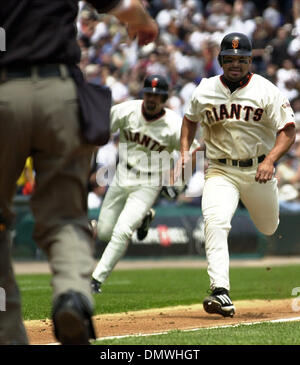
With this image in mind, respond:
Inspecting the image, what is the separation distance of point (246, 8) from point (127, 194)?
13502 mm

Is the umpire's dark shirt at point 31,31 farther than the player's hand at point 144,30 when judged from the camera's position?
No

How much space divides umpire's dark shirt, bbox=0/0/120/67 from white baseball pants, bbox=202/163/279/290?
4054 millimetres

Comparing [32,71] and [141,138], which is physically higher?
[32,71]

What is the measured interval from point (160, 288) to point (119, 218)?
1.63 m

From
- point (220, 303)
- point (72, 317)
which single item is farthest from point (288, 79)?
point (72, 317)

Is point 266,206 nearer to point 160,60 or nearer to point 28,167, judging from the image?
point 28,167

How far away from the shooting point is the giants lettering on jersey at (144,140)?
11273 millimetres

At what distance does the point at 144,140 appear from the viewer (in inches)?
444

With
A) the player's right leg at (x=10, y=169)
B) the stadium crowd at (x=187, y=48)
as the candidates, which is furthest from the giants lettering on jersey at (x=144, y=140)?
the stadium crowd at (x=187, y=48)

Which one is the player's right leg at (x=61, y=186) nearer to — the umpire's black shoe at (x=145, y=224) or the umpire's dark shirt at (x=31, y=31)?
the umpire's dark shirt at (x=31, y=31)

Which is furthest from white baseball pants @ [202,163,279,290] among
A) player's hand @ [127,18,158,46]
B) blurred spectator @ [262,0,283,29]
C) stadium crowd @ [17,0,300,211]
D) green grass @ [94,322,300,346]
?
blurred spectator @ [262,0,283,29]

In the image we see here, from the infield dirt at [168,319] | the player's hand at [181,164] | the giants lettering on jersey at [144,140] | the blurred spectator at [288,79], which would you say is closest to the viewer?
the infield dirt at [168,319]

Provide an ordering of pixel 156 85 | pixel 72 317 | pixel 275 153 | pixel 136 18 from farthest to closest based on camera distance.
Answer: pixel 156 85 < pixel 275 153 < pixel 136 18 < pixel 72 317

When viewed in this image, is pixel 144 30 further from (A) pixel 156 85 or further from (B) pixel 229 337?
(A) pixel 156 85
